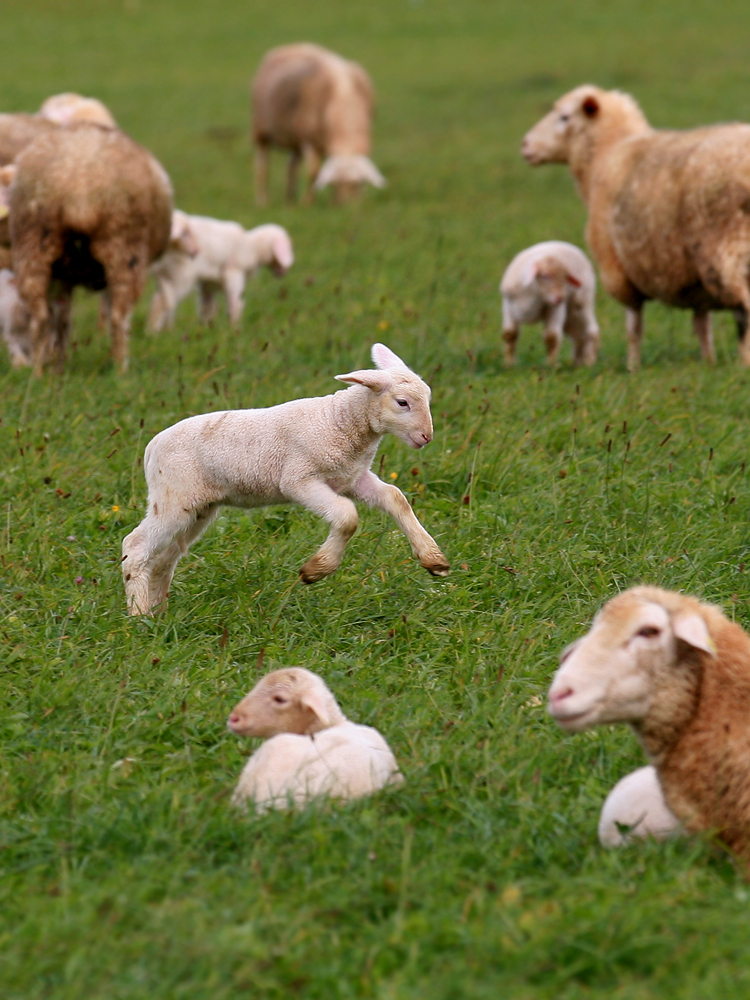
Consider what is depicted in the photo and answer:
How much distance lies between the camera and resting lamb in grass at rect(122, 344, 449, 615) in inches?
170

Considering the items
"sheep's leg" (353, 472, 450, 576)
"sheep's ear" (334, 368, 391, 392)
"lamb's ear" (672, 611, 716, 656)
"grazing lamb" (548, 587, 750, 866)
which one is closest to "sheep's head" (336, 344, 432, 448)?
"sheep's ear" (334, 368, 391, 392)

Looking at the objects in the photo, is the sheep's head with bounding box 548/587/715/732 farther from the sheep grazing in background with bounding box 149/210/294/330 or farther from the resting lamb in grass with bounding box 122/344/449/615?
the sheep grazing in background with bounding box 149/210/294/330

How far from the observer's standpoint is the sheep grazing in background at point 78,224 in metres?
7.60

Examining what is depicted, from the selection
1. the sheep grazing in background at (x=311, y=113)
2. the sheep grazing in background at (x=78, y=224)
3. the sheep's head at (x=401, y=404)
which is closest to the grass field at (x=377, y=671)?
the sheep grazing in background at (x=78, y=224)

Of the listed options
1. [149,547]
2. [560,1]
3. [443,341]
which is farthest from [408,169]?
[560,1]

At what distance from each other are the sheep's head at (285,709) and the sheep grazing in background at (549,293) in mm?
4485

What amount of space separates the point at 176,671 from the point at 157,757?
46 centimetres

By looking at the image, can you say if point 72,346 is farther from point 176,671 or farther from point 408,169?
point 408,169

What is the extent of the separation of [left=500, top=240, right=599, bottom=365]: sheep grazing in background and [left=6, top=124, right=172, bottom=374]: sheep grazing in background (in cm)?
225

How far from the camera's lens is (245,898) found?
2.89 m

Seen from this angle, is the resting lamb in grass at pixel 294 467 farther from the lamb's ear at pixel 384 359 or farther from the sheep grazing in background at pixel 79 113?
the sheep grazing in background at pixel 79 113

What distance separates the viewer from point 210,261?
1012cm

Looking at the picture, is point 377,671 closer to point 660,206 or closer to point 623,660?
point 623,660

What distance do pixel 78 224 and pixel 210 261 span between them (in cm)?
259
